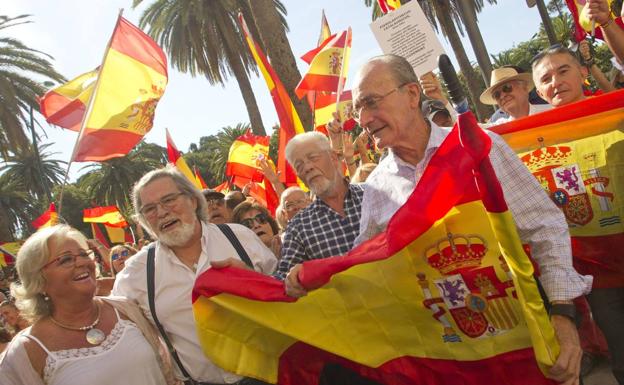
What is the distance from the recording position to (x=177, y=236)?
2896mm

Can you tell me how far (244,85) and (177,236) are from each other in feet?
48.6

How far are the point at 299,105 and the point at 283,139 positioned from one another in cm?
71

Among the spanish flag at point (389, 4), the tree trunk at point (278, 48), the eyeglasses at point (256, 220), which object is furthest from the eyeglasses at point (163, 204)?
the tree trunk at point (278, 48)

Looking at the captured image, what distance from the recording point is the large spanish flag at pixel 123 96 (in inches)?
207

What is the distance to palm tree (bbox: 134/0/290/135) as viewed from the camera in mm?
18547

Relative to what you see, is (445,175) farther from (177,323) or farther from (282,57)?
(282,57)

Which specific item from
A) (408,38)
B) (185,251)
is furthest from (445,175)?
(408,38)

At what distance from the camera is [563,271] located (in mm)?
1888

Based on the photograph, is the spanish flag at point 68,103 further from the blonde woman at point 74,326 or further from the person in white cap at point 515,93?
the person in white cap at point 515,93

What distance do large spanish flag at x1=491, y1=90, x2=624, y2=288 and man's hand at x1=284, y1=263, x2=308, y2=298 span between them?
148 cm

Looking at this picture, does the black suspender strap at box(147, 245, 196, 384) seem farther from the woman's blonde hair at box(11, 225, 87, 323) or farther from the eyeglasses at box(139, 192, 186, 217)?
the woman's blonde hair at box(11, 225, 87, 323)

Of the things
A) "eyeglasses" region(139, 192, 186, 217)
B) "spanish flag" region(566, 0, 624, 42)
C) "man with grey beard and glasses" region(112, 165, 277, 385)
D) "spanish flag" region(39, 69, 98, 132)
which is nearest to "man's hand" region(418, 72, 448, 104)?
"spanish flag" region(566, 0, 624, 42)

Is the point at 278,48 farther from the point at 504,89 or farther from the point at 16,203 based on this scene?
the point at 16,203

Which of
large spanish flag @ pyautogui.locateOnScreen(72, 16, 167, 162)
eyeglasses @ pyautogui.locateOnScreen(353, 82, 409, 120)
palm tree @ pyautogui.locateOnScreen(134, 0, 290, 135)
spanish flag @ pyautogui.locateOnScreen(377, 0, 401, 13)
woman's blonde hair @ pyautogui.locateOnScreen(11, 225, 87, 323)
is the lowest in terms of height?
woman's blonde hair @ pyautogui.locateOnScreen(11, 225, 87, 323)
